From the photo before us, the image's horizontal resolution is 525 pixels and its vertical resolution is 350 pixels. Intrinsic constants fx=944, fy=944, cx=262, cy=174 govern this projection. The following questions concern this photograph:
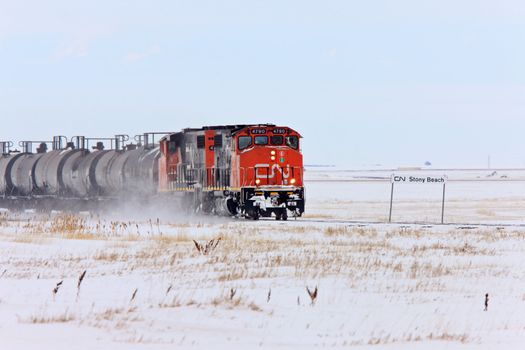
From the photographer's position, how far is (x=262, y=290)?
52.7 ft

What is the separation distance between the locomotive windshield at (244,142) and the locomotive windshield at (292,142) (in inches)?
68.2

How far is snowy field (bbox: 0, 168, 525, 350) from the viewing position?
11719 millimetres

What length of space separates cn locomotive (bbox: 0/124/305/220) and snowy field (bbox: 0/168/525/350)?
25.9 ft

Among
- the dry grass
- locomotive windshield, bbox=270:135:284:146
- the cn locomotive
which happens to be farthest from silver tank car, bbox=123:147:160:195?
the dry grass

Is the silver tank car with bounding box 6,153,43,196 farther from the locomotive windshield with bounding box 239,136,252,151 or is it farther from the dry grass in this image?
the dry grass

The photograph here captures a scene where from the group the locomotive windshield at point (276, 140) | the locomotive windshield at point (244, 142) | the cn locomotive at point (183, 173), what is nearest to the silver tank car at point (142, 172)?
the cn locomotive at point (183, 173)

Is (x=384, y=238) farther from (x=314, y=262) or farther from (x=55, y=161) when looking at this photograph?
→ (x=55, y=161)

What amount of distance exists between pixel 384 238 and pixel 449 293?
11.8 metres

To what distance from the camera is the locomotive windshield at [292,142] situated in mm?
37906

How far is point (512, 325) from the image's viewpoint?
12914mm

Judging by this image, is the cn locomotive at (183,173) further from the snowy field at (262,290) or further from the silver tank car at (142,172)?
the snowy field at (262,290)

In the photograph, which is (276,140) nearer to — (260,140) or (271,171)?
(260,140)

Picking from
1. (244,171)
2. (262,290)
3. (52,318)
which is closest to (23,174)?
(244,171)

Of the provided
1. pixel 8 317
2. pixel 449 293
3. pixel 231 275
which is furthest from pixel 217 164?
pixel 8 317
